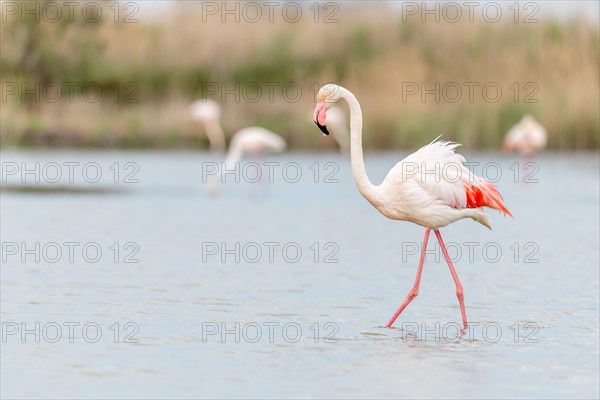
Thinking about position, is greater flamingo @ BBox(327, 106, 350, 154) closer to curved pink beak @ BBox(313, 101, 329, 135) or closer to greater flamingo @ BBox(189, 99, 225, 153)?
greater flamingo @ BBox(189, 99, 225, 153)

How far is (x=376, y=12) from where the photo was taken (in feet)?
96.9

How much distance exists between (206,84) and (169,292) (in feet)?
64.8

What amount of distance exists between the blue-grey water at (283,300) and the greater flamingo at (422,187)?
2.14ft

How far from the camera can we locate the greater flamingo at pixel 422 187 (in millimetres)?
8086

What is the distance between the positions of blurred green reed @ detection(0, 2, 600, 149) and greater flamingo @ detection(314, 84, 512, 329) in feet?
51.1

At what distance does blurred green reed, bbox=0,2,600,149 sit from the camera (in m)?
24.4

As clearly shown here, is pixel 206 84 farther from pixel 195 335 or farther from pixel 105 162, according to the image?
pixel 195 335

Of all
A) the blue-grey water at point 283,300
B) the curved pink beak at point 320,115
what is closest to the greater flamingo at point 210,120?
the blue-grey water at point 283,300

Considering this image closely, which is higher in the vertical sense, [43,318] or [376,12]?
[376,12]

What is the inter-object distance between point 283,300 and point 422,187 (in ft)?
4.36

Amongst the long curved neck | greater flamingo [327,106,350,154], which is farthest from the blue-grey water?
greater flamingo [327,106,350,154]

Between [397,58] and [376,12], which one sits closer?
[397,58]

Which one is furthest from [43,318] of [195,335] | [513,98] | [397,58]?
[397,58]

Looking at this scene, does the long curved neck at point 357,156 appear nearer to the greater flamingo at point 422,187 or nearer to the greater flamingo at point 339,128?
the greater flamingo at point 422,187
